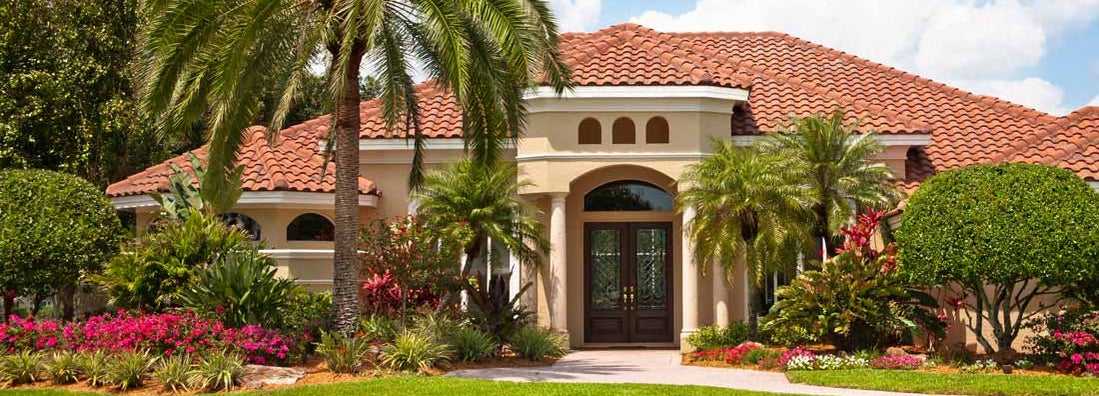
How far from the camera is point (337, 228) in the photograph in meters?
17.5

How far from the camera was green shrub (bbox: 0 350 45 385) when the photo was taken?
52.4ft

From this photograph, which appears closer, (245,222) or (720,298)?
(720,298)

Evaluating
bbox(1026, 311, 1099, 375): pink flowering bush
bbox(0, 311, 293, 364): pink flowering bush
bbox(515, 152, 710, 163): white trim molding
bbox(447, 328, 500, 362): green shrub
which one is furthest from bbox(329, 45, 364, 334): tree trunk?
bbox(1026, 311, 1099, 375): pink flowering bush

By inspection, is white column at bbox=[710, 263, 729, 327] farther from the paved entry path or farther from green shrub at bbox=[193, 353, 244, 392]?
green shrub at bbox=[193, 353, 244, 392]

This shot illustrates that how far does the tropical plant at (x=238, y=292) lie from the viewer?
681 inches

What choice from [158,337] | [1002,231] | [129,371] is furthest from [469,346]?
[1002,231]

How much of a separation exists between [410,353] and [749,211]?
6635mm

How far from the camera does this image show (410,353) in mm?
16719

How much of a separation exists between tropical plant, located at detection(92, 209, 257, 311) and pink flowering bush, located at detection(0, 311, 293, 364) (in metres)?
1.71

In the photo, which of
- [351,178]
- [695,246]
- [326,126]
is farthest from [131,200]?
[695,246]

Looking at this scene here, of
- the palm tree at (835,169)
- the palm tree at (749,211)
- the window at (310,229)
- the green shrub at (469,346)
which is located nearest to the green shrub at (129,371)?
the green shrub at (469,346)

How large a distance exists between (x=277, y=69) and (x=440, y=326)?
4802 mm

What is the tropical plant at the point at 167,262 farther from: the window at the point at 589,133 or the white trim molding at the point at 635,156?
the window at the point at 589,133

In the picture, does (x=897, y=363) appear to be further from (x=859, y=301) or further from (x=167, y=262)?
(x=167, y=262)
